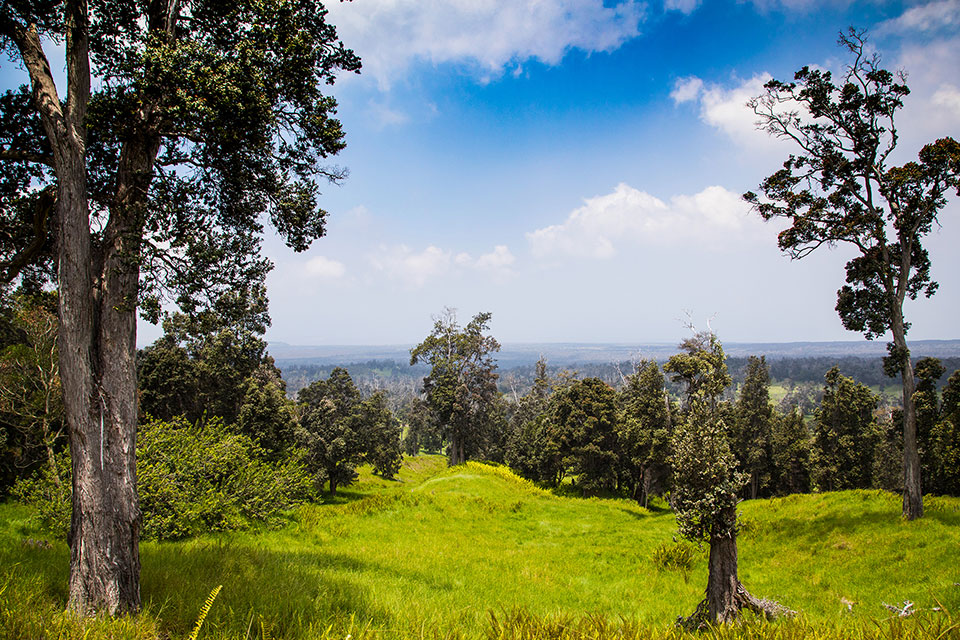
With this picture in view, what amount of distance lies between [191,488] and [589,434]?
27.9 m

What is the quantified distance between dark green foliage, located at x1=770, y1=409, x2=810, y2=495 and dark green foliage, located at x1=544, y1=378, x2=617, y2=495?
1731 cm

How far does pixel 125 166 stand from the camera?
589 cm

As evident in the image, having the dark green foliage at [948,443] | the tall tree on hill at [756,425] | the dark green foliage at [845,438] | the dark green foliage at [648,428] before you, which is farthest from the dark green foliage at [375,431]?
the dark green foliage at [948,443]

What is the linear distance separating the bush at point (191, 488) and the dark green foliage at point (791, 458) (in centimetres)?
4329

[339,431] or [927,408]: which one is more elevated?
[927,408]

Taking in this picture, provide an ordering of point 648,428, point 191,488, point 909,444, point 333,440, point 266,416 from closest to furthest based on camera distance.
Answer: point 191,488 → point 909,444 → point 648,428 → point 266,416 → point 333,440

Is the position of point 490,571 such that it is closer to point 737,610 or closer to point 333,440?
point 737,610

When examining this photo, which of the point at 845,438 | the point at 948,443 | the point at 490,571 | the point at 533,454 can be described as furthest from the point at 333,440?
the point at 845,438

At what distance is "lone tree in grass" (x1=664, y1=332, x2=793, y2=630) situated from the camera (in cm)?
712

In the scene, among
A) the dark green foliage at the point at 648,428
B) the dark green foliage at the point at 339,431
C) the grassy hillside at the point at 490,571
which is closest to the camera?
the grassy hillside at the point at 490,571

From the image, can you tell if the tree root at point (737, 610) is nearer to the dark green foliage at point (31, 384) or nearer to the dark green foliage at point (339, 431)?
the dark green foliage at point (31, 384)

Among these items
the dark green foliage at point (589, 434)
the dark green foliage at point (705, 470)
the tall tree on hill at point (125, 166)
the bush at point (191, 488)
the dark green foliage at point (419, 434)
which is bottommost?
the dark green foliage at point (419, 434)

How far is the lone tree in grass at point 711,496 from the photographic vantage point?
23.4ft

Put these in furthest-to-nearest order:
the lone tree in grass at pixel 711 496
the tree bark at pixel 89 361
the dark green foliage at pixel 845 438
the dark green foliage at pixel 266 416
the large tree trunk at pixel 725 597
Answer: the dark green foliage at pixel 845 438 < the dark green foliage at pixel 266 416 < the lone tree in grass at pixel 711 496 < the large tree trunk at pixel 725 597 < the tree bark at pixel 89 361
